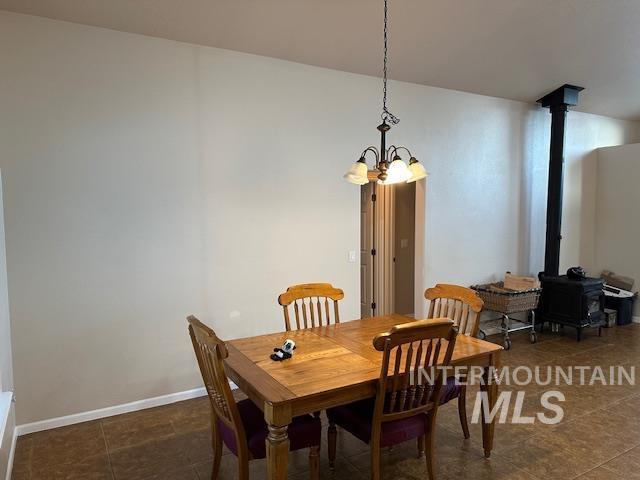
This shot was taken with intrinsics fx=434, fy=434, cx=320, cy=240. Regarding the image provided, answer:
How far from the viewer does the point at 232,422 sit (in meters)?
2.10

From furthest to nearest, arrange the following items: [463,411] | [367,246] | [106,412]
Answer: [367,246] → [106,412] → [463,411]

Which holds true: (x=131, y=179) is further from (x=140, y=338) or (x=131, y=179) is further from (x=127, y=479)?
(x=127, y=479)

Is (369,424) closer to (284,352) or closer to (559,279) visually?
(284,352)

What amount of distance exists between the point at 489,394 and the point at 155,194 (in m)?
2.79

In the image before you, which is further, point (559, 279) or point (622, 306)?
point (622, 306)

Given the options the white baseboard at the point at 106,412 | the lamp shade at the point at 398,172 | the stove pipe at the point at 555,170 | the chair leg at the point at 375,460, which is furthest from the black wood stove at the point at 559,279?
the white baseboard at the point at 106,412

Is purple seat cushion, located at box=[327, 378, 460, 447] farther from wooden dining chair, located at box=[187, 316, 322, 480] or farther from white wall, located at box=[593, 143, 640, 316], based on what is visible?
white wall, located at box=[593, 143, 640, 316]

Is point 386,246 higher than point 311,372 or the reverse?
higher

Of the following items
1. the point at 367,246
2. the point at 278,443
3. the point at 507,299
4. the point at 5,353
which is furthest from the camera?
the point at 367,246

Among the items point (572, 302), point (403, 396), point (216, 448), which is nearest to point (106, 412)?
point (216, 448)

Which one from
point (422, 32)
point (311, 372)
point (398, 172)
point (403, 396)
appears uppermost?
point (422, 32)

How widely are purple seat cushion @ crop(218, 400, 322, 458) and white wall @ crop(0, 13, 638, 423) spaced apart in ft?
4.98

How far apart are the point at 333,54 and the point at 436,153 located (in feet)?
5.50

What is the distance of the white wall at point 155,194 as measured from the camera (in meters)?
3.05
